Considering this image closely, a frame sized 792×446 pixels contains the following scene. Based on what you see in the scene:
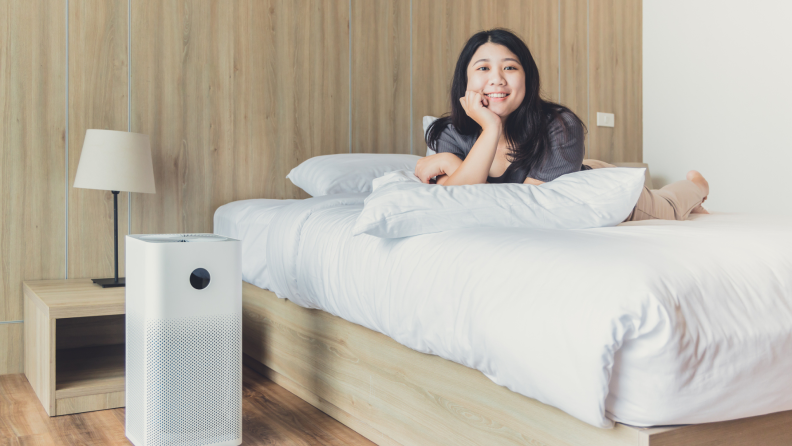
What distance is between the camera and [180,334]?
1.38m

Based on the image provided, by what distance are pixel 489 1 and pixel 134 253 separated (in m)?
2.44

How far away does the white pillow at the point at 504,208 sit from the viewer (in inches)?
48.6

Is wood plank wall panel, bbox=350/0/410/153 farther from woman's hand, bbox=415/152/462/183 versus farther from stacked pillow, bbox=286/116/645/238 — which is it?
stacked pillow, bbox=286/116/645/238

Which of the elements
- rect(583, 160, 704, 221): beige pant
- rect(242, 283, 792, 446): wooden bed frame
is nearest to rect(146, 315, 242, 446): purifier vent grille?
rect(242, 283, 792, 446): wooden bed frame

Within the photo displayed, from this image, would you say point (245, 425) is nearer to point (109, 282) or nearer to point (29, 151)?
point (109, 282)

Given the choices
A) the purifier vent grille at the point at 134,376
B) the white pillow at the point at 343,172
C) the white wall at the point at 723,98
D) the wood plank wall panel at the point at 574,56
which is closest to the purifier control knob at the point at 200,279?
the purifier vent grille at the point at 134,376

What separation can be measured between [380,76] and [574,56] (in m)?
1.32

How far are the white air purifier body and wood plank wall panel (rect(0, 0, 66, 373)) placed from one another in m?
1.01

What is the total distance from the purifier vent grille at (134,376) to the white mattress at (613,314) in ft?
1.97

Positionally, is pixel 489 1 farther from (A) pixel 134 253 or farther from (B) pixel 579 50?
(A) pixel 134 253

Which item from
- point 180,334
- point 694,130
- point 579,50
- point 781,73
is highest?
point 579,50

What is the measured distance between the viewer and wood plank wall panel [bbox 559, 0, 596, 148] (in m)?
3.53

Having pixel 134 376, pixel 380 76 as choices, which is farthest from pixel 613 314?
pixel 380 76

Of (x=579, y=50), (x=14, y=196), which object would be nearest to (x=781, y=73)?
(x=579, y=50)
